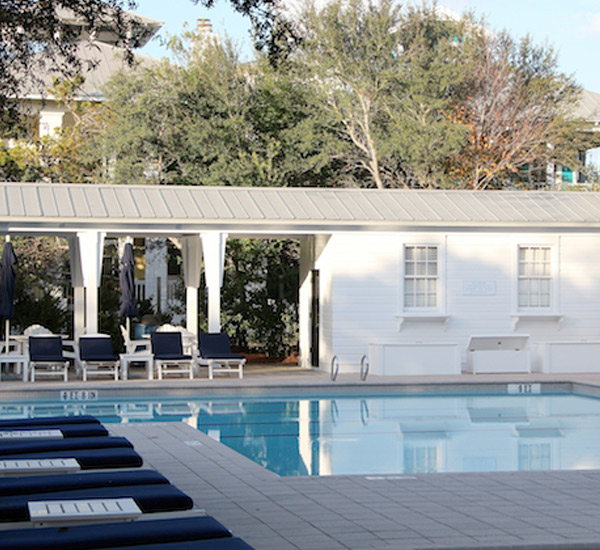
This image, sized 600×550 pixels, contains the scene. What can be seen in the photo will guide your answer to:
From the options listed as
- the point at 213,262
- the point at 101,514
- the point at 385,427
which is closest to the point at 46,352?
the point at 213,262

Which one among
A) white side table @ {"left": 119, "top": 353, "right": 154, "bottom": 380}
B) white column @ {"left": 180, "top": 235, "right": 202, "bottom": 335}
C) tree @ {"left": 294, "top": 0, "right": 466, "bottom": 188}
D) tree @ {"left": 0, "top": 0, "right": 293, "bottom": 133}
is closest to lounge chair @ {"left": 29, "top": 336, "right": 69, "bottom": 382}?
white side table @ {"left": 119, "top": 353, "right": 154, "bottom": 380}

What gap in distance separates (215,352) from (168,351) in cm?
85

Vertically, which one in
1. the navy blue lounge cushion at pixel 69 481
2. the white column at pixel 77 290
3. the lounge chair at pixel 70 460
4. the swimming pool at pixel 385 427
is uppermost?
the white column at pixel 77 290

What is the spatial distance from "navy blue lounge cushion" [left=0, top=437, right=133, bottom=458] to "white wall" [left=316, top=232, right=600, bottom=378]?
10.6 m

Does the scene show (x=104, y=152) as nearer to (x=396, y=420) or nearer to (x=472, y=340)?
(x=472, y=340)

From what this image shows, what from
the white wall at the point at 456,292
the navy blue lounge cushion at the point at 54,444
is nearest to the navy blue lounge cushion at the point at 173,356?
the white wall at the point at 456,292

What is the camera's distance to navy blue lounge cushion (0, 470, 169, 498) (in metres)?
5.60

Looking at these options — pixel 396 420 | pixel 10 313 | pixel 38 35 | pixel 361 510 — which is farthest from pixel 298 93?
pixel 361 510

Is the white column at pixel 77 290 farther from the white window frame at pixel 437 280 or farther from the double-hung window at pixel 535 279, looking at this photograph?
the double-hung window at pixel 535 279

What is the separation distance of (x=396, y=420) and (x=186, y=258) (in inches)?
322

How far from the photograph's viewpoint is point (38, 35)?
7785 millimetres

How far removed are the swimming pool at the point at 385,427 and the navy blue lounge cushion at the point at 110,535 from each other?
16.4ft

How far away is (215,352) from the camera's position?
17062 millimetres

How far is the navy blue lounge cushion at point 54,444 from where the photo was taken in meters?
7.20
